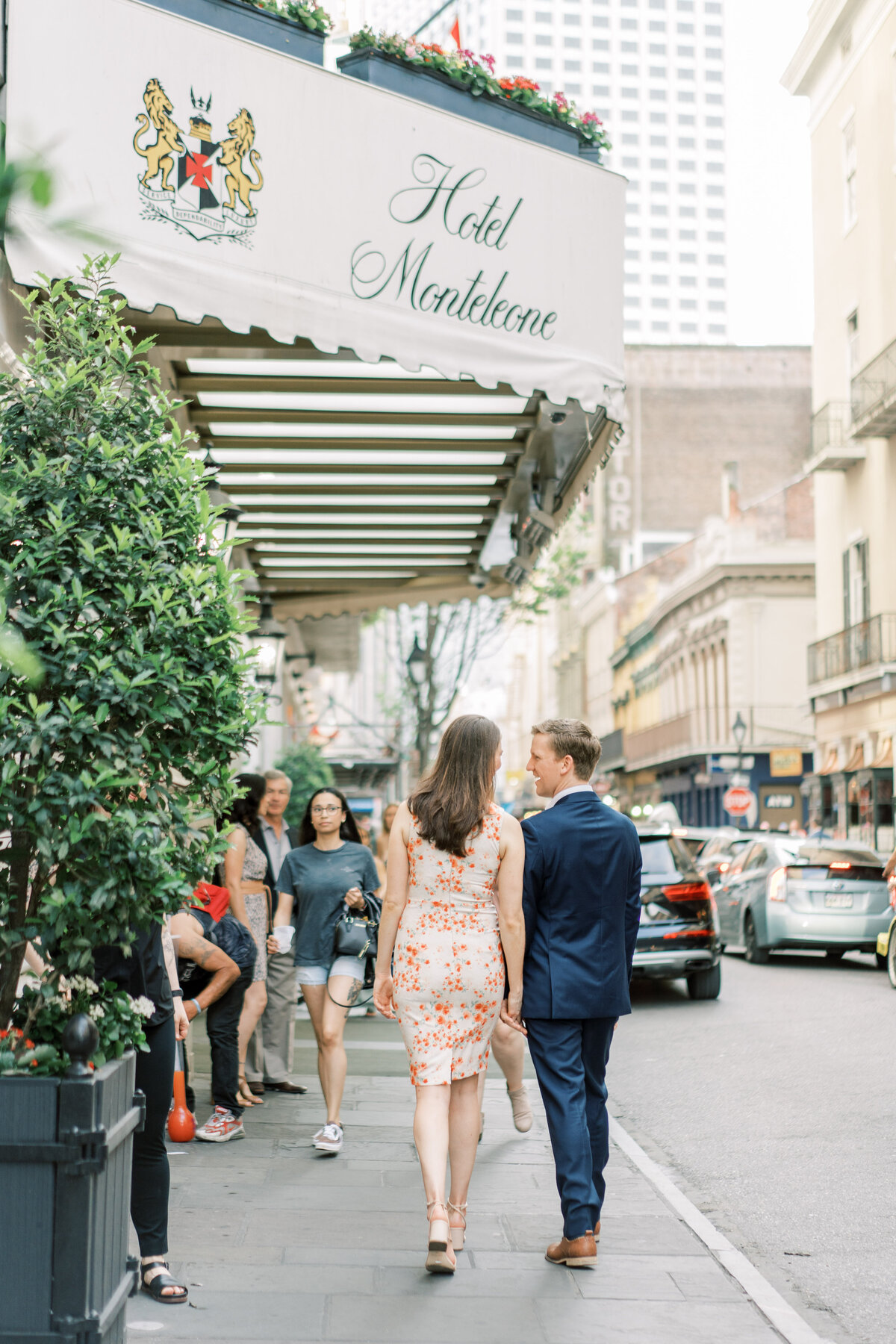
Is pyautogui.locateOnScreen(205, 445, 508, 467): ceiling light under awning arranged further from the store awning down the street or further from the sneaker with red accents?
the sneaker with red accents

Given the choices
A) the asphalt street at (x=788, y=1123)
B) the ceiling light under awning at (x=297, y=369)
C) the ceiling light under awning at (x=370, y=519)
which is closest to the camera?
the asphalt street at (x=788, y=1123)

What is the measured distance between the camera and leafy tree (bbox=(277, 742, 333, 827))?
22.9 m

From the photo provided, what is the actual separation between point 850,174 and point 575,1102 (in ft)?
114

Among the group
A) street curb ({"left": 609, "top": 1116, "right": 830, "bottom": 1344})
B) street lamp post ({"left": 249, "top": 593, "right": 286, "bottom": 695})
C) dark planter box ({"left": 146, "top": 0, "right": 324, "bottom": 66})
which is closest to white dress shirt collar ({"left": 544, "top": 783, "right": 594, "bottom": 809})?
street curb ({"left": 609, "top": 1116, "right": 830, "bottom": 1344})

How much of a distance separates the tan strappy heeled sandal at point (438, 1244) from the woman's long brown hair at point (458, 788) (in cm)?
116

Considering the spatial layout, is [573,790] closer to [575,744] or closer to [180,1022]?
[575,744]

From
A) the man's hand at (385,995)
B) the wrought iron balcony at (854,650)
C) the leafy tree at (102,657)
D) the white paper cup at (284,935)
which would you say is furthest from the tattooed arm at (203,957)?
the wrought iron balcony at (854,650)

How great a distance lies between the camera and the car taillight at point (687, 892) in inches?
577

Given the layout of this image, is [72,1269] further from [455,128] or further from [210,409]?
[210,409]

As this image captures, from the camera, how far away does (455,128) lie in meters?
8.12

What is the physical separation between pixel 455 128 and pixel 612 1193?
5416mm

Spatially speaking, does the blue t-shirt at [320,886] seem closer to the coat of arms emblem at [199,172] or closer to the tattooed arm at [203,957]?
the tattooed arm at [203,957]

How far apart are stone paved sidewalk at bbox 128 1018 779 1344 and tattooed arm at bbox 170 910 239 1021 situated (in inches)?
28.5

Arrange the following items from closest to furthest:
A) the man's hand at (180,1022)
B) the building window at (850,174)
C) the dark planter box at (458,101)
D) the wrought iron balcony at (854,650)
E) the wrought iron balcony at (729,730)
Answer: the man's hand at (180,1022), the dark planter box at (458,101), the wrought iron balcony at (854,650), the building window at (850,174), the wrought iron balcony at (729,730)
